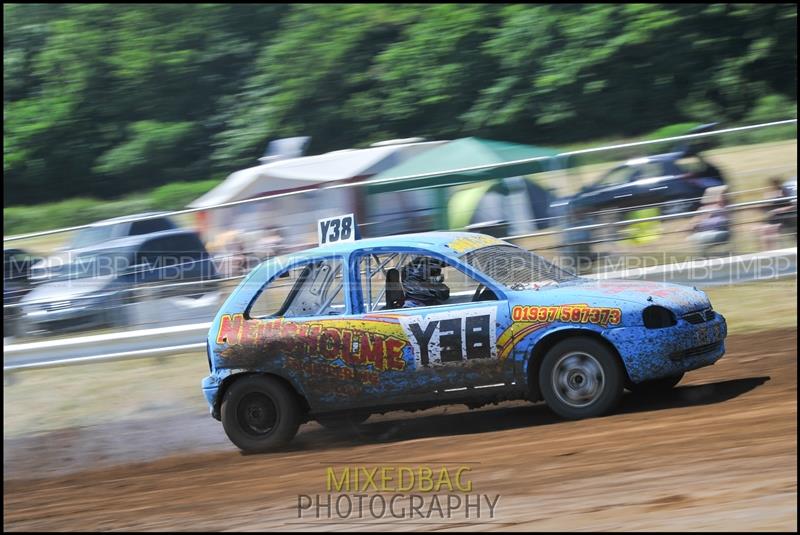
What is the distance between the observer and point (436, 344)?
701 cm

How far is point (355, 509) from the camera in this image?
19.0ft

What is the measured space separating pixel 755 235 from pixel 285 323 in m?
5.41

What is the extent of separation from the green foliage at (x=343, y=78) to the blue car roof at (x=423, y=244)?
19.3m

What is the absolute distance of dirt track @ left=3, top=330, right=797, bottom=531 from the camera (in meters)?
5.33

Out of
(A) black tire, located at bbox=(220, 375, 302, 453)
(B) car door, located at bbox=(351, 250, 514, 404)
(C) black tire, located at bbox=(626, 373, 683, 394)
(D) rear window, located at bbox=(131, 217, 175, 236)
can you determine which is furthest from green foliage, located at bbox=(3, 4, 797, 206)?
(A) black tire, located at bbox=(220, 375, 302, 453)

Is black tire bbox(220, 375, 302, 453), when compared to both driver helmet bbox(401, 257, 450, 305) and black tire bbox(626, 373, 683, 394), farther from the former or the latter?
black tire bbox(626, 373, 683, 394)

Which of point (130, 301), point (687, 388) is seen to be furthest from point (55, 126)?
point (687, 388)

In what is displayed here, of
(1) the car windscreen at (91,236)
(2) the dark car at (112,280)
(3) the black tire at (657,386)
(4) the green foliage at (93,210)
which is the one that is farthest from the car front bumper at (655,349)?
(4) the green foliage at (93,210)

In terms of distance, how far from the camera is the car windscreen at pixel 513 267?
23.6 feet

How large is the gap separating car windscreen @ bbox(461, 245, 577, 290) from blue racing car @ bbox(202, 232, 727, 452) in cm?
1

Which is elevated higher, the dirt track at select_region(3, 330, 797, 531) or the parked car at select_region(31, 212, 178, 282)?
the parked car at select_region(31, 212, 178, 282)

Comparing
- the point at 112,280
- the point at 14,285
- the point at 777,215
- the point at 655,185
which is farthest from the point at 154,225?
the point at 777,215

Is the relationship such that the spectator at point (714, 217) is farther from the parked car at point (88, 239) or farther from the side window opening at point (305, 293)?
the parked car at point (88, 239)

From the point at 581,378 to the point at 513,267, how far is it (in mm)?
1003
